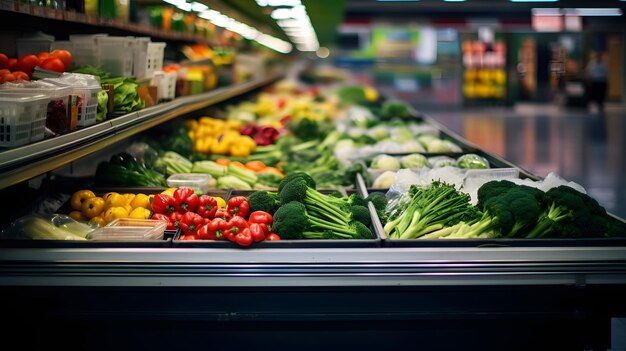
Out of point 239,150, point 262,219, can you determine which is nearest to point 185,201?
point 262,219

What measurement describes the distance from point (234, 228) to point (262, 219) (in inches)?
9.6

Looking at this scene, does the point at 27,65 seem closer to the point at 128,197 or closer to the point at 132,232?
the point at 128,197

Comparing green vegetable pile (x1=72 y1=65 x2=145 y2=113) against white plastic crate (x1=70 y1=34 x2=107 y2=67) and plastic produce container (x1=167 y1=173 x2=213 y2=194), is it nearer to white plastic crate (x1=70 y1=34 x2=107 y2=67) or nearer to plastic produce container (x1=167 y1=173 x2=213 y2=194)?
white plastic crate (x1=70 y1=34 x2=107 y2=67)

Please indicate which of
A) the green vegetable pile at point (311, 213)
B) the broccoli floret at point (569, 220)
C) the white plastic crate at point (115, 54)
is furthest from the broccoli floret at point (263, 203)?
the white plastic crate at point (115, 54)

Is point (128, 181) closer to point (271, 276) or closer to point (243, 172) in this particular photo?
point (243, 172)

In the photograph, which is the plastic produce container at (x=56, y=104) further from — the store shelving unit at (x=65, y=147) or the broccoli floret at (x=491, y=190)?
the broccoli floret at (x=491, y=190)

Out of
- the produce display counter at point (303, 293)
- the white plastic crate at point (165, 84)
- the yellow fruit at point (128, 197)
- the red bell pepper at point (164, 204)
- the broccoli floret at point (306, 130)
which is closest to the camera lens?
the produce display counter at point (303, 293)

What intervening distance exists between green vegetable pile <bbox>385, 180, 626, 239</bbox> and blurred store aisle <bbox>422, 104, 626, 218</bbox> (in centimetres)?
419

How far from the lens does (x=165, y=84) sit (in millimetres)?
5078

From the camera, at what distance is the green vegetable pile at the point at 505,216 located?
2.96 metres

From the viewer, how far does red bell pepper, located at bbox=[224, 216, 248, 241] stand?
2.84 m

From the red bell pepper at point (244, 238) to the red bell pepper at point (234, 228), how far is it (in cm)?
3

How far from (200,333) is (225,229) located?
17.1 inches

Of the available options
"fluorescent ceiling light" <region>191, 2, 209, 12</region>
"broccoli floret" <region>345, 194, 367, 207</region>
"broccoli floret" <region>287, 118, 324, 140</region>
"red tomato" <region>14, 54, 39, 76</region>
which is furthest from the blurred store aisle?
"red tomato" <region>14, 54, 39, 76</region>
